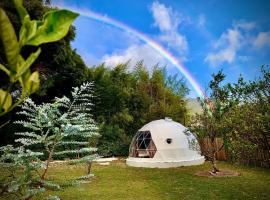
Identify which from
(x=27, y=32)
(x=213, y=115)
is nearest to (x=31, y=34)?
(x=27, y=32)

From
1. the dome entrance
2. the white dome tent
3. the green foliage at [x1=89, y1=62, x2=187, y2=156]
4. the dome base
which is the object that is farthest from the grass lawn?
the green foliage at [x1=89, y1=62, x2=187, y2=156]

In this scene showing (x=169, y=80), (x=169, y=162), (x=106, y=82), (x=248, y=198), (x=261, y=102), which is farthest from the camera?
(x=169, y=80)

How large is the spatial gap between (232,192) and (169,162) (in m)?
8.37

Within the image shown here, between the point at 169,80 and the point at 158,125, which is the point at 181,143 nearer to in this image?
the point at 158,125

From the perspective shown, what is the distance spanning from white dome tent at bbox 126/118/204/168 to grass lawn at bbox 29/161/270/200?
189cm

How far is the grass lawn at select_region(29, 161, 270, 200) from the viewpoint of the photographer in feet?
38.0

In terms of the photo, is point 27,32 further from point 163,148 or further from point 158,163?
point 163,148

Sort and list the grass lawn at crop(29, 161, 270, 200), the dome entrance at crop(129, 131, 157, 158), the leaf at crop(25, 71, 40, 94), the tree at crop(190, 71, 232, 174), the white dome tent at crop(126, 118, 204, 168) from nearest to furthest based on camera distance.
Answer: the leaf at crop(25, 71, 40, 94) < the grass lawn at crop(29, 161, 270, 200) < the tree at crop(190, 71, 232, 174) < the white dome tent at crop(126, 118, 204, 168) < the dome entrance at crop(129, 131, 157, 158)

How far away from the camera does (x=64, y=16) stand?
3.02 ft

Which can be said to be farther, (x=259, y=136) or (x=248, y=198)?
(x=248, y=198)

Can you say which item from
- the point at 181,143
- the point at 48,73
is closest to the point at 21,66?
the point at 181,143

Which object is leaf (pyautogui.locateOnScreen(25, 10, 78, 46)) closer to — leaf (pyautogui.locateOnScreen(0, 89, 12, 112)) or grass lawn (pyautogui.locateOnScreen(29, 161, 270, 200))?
leaf (pyautogui.locateOnScreen(0, 89, 12, 112))

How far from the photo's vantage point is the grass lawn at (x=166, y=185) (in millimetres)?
11578

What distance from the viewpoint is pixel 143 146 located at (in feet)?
74.6
